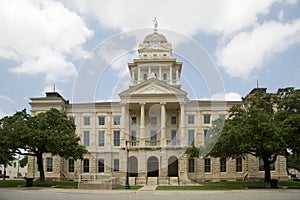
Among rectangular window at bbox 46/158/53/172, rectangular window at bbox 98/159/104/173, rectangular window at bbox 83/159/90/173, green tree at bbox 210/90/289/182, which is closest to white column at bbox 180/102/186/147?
rectangular window at bbox 98/159/104/173

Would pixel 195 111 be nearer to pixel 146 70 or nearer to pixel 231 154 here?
pixel 146 70

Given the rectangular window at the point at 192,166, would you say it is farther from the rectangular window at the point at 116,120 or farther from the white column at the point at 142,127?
the rectangular window at the point at 116,120

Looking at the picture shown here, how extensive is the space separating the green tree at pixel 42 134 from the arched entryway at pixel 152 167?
15097mm

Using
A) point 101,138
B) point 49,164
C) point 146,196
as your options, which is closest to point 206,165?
point 101,138

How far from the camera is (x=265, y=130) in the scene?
3562 centimetres

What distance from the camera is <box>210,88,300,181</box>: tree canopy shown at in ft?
117

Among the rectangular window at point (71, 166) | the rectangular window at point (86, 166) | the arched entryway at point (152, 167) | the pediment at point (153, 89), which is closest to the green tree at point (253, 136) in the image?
the arched entryway at point (152, 167)

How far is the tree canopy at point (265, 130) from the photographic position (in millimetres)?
35688

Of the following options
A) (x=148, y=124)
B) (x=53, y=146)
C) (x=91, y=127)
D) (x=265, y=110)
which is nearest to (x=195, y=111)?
(x=148, y=124)

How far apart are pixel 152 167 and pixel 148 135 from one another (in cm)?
639

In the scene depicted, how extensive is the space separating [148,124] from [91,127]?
10.0 meters

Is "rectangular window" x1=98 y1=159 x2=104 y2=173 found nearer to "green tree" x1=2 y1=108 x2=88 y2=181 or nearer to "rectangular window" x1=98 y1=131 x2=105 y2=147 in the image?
"rectangular window" x1=98 y1=131 x2=105 y2=147

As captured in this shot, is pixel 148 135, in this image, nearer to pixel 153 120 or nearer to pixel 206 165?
pixel 153 120

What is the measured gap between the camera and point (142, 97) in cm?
5931
